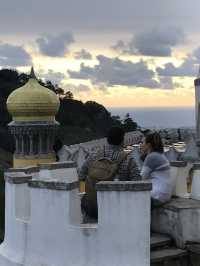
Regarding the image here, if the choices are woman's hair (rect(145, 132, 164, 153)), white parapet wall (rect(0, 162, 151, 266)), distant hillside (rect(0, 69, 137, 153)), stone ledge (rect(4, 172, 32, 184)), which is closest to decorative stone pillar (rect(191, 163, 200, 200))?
woman's hair (rect(145, 132, 164, 153))

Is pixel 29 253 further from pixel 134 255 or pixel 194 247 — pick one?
pixel 194 247

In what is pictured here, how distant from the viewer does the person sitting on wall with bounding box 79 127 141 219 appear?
6.95 meters

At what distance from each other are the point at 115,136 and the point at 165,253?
1428 mm

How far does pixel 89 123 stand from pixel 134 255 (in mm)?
94323

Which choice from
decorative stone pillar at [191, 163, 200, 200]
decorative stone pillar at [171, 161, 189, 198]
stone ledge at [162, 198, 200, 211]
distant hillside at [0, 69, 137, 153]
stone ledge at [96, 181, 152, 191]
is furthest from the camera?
distant hillside at [0, 69, 137, 153]

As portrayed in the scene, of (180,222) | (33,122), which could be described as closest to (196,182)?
(180,222)

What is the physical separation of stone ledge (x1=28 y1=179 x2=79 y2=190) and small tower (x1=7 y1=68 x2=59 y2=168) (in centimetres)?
1803

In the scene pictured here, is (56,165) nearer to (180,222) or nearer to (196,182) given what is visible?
(196,182)

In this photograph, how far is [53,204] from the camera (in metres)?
6.33

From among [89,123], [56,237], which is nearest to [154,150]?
[56,237]

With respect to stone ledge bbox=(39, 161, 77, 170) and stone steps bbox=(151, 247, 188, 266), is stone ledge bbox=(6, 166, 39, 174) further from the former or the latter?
stone steps bbox=(151, 247, 188, 266)

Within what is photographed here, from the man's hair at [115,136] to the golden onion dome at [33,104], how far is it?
690 inches

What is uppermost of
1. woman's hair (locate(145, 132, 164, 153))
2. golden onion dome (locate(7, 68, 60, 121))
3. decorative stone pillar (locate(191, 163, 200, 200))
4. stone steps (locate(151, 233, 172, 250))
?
golden onion dome (locate(7, 68, 60, 121))

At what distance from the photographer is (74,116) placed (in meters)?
99.9
